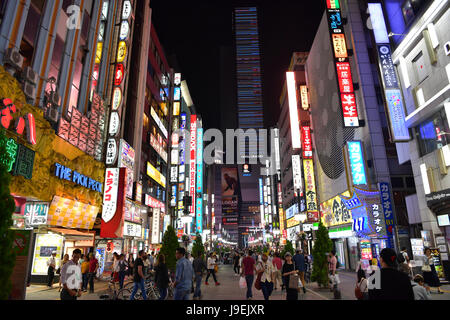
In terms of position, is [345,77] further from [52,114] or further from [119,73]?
[52,114]

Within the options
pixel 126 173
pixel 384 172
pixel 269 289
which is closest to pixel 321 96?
pixel 384 172

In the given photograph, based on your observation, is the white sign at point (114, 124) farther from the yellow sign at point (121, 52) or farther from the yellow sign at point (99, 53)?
the yellow sign at point (121, 52)

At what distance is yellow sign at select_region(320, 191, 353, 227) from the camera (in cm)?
2924

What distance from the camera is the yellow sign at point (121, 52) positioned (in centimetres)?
2473

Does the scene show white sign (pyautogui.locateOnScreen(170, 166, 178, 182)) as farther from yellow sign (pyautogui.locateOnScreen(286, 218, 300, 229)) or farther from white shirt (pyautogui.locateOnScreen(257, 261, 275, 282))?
white shirt (pyautogui.locateOnScreen(257, 261, 275, 282))

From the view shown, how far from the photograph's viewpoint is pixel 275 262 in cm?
1448

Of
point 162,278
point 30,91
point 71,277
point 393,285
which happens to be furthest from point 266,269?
point 30,91

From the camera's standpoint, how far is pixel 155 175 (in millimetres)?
39062

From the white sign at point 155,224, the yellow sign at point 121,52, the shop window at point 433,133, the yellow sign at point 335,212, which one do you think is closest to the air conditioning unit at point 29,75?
the yellow sign at point 121,52

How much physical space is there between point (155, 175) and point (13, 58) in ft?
89.4

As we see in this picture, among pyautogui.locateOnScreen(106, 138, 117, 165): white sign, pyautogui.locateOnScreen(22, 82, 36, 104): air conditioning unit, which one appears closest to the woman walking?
pyautogui.locateOnScreen(22, 82, 36, 104): air conditioning unit

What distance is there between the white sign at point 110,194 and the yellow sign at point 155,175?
1416 centimetres

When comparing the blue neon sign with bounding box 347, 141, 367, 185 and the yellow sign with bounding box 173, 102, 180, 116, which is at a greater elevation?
the yellow sign with bounding box 173, 102, 180, 116

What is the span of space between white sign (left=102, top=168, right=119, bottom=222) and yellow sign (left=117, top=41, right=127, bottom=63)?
9.71 meters
